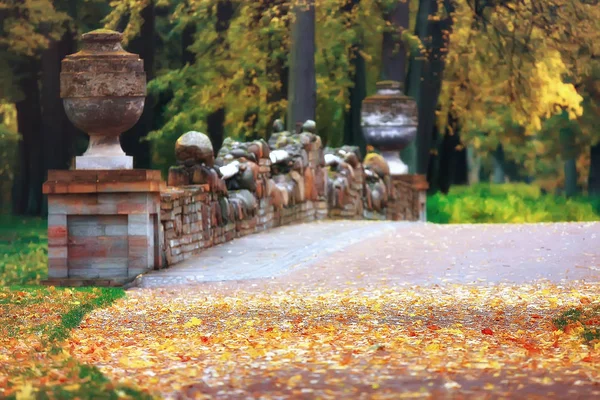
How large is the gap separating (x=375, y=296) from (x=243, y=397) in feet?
19.7

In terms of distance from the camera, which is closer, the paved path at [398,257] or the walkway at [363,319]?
the walkway at [363,319]

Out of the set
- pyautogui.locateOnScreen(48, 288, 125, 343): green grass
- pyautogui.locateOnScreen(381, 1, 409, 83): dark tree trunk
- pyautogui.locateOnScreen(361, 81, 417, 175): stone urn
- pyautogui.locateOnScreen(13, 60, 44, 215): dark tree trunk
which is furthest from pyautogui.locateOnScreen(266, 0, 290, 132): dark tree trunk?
pyautogui.locateOnScreen(48, 288, 125, 343): green grass

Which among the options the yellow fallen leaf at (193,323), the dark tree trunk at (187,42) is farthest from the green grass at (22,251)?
the yellow fallen leaf at (193,323)

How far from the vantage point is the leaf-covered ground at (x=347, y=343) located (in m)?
7.67

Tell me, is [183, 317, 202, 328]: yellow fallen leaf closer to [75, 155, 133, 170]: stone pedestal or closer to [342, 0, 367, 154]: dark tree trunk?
[75, 155, 133, 170]: stone pedestal

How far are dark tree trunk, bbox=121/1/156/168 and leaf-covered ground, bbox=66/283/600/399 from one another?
1829 cm

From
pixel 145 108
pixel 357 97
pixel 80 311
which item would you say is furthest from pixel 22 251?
pixel 80 311

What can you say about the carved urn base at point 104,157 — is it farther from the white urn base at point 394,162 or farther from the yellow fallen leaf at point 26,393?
the white urn base at point 394,162

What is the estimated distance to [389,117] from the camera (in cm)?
2830

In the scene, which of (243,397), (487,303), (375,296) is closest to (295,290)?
(375,296)

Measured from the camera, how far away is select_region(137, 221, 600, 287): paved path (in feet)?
49.2

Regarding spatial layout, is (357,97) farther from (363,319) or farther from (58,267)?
(363,319)

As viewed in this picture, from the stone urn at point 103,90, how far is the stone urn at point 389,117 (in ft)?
43.5

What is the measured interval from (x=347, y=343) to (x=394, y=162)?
782 inches
